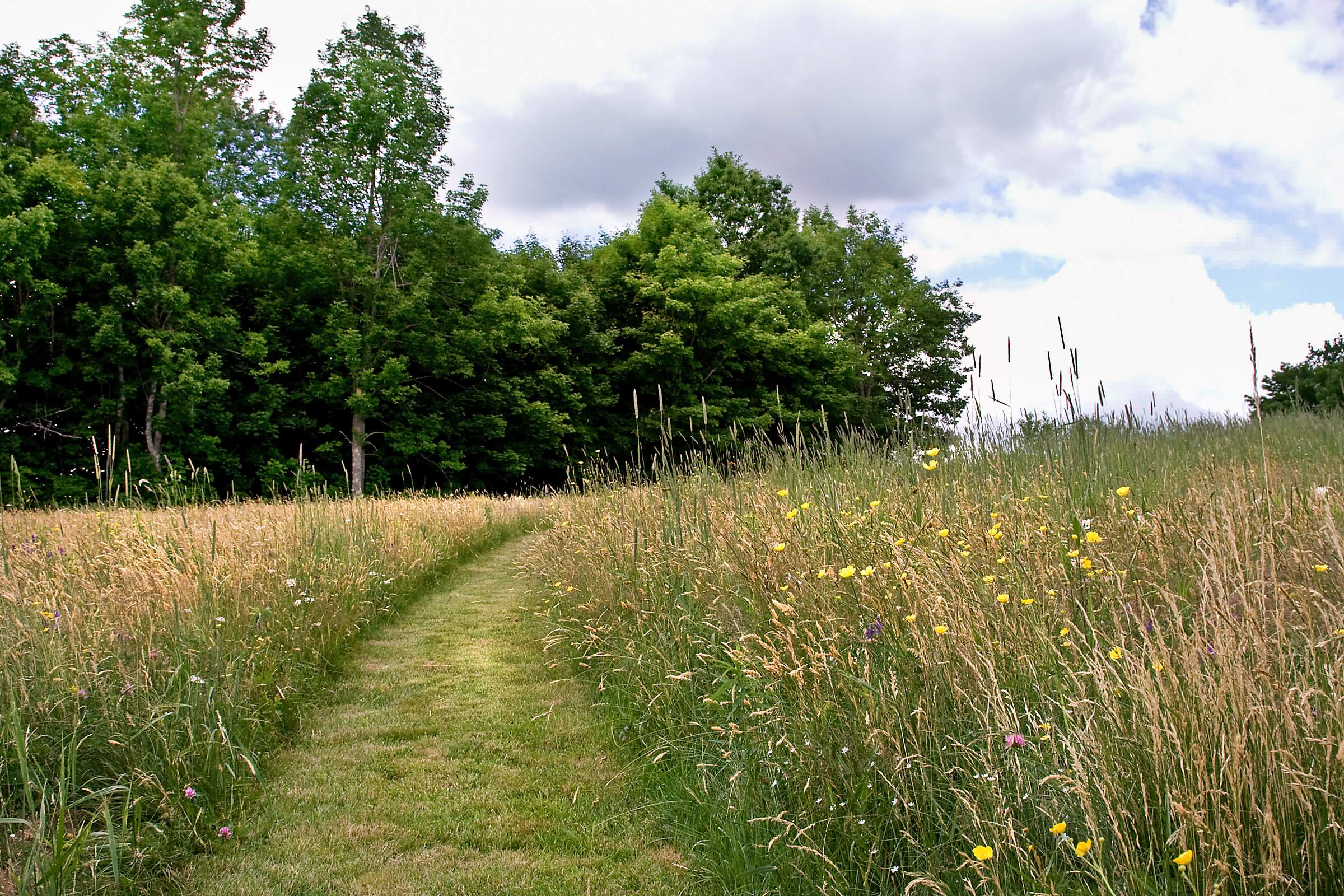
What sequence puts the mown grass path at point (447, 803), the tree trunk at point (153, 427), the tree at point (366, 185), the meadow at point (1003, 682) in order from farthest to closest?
the tree at point (366, 185), the tree trunk at point (153, 427), the mown grass path at point (447, 803), the meadow at point (1003, 682)

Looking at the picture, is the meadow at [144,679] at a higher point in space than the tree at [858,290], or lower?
lower

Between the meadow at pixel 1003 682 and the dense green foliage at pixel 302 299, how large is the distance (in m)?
11.9

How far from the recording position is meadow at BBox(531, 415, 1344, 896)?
164 centimetres

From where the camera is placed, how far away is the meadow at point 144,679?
283cm

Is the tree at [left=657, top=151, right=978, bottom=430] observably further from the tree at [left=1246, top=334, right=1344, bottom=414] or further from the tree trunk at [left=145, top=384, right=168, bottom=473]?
the tree trunk at [left=145, top=384, right=168, bottom=473]

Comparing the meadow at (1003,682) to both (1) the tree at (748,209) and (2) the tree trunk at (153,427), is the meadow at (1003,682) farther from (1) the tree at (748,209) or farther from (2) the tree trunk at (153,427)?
(1) the tree at (748,209)

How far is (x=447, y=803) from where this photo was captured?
3434mm

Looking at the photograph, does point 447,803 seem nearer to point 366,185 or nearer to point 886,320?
point 366,185

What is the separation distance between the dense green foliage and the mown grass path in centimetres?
1159

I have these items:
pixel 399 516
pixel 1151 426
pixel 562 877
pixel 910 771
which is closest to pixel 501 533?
pixel 399 516

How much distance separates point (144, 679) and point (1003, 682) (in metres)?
3.71

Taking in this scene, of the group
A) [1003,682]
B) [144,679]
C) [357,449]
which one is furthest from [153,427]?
[1003,682]

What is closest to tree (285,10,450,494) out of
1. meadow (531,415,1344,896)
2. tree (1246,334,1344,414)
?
meadow (531,415,1344,896)

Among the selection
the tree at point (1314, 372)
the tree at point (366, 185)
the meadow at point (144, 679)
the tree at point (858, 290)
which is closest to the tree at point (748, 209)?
the tree at point (858, 290)
